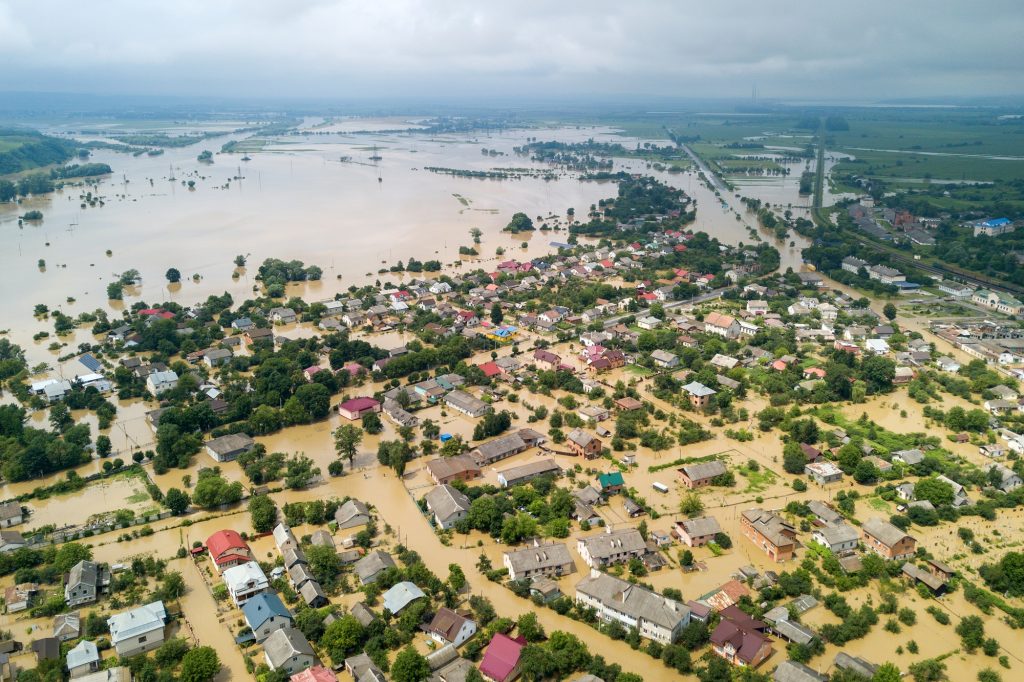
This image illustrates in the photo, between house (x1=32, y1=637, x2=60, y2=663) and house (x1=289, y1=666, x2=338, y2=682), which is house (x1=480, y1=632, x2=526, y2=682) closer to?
house (x1=289, y1=666, x2=338, y2=682)

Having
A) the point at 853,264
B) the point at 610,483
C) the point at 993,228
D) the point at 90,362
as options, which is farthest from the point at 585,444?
the point at 993,228

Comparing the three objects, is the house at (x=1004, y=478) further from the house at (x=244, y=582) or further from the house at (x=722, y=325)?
the house at (x=244, y=582)

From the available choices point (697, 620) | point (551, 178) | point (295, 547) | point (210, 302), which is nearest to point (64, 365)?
point (210, 302)

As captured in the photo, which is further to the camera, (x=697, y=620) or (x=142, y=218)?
(x=142, y=218)

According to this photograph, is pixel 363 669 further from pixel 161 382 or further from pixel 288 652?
pixel 161 382

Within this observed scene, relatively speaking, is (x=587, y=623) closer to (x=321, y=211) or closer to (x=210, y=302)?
(x=210, y=302)

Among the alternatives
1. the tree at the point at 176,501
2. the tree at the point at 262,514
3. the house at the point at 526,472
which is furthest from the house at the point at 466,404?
the tree at the point at 176,501
